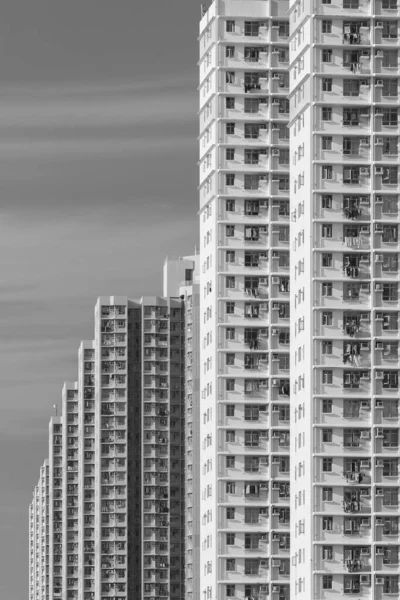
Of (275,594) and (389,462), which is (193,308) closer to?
(275,594)

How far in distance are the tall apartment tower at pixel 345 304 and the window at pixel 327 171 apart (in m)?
0.06

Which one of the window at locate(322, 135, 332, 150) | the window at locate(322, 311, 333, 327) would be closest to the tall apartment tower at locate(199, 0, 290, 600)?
the window at locate(322, 135, 332, 150)

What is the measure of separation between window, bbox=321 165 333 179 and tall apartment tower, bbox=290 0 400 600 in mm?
62

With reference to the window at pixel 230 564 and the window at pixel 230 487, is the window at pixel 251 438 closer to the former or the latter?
the window at pixel 230 487

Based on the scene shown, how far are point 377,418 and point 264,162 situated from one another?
2887 centimetres

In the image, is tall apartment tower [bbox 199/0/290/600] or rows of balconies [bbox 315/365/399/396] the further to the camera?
tall apartment tower [bbox 199/0/290/600]

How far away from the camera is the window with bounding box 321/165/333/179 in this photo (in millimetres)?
121562

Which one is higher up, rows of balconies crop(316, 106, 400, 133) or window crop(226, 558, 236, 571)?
rows of balconies crop(316, 106, 400, 133)

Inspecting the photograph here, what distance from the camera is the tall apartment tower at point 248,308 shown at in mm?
140875

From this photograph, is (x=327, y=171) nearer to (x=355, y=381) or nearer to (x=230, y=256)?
(x=355, y=381)

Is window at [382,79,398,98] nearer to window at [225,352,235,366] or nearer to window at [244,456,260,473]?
window at [225,352,235,366]

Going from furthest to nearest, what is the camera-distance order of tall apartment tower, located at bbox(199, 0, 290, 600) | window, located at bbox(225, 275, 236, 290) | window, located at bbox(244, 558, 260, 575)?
window, located at bbox(225, 275, 236, 290) < tall apartment tower, located at bbox(199, 0, 290, 600) < window, located at bbox(244, 558, 260, 575)

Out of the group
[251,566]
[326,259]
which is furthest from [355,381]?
[251,566]

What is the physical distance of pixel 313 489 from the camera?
391 ft
